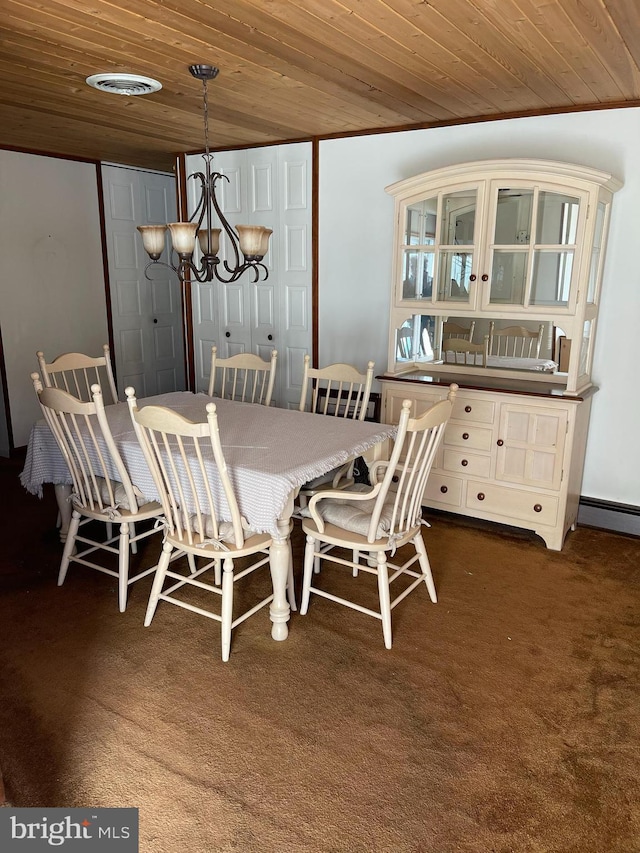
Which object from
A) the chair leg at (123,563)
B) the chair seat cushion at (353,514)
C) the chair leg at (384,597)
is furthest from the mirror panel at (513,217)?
the chair leg at (123,563)

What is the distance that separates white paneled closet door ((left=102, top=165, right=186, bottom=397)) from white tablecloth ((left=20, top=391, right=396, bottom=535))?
2.42 meters

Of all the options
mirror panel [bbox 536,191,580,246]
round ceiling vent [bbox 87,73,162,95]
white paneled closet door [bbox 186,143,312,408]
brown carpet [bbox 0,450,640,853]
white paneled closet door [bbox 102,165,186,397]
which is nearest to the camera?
brown carpet [bbox 0,450,640,853]

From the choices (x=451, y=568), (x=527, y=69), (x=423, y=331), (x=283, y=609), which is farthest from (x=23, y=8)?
(x=451, y=568)

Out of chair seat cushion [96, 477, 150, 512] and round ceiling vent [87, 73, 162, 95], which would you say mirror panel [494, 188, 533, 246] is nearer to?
round ceiling vent [87, 73, 162, 95]

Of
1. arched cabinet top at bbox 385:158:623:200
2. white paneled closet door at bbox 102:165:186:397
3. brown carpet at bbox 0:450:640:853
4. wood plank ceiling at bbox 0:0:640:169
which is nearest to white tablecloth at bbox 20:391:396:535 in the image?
brown carpet at bbox 0:450:640:853

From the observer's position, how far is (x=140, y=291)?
18.9 feet

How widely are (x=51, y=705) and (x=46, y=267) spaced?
3.72m

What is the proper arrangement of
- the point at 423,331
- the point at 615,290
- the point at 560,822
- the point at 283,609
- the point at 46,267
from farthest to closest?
1. the point at 46,267
2. the point at 423,331
3. the point at 615,290
4. the point at 283,609
5. the point at 560,822

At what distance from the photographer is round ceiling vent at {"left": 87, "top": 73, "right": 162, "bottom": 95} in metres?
2.81

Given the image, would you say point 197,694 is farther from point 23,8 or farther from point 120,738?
point 23,8

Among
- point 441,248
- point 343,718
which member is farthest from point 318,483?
point 441,248

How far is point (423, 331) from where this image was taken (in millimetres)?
3963

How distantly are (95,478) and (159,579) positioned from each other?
563 mm

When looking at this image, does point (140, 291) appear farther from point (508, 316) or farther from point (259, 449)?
point (259, 449)
